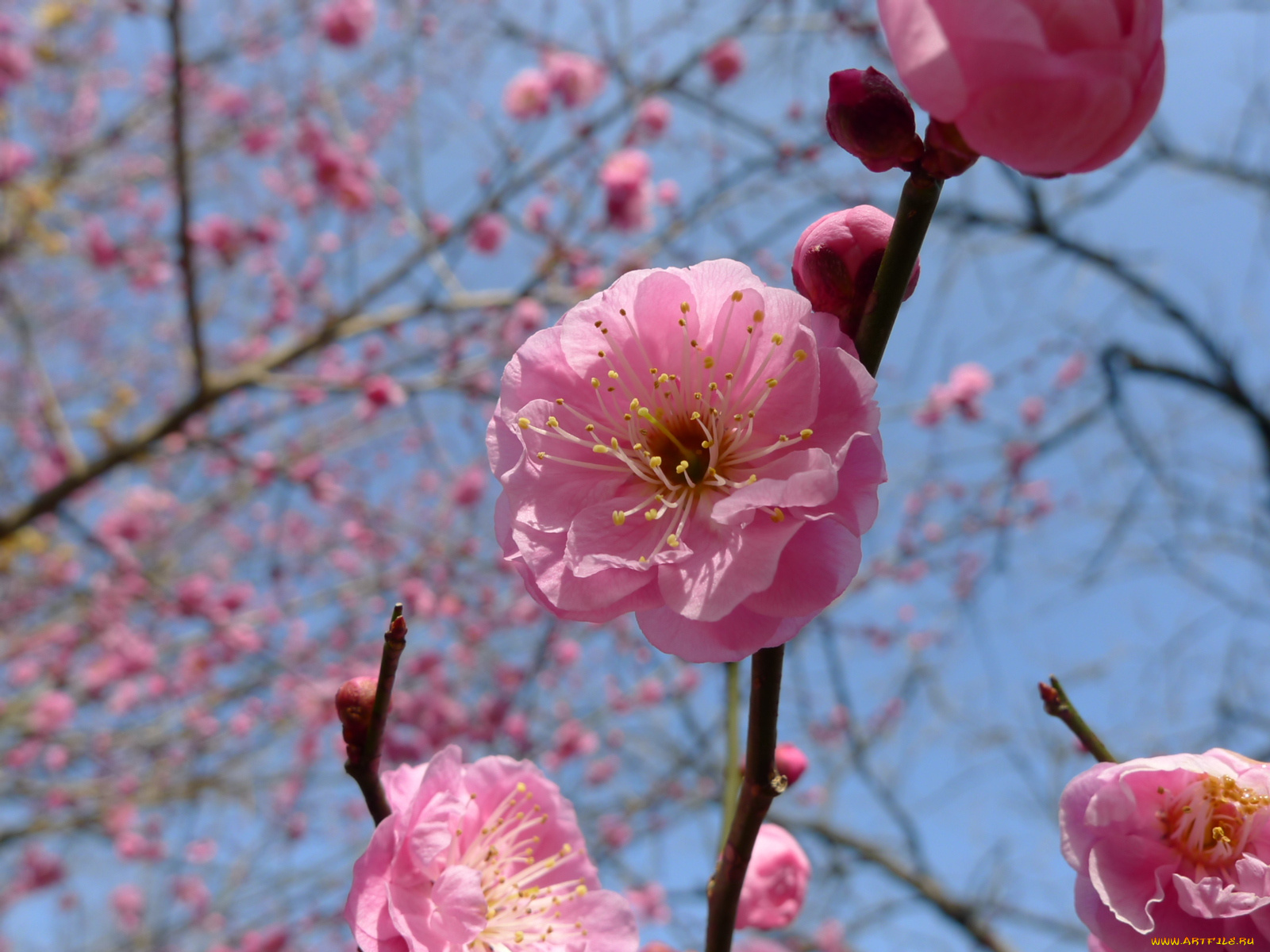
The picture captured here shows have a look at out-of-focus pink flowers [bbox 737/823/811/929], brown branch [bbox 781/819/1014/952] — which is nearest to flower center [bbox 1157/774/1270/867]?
out-of-focus pink flowers [bbox 737/823/811/929]

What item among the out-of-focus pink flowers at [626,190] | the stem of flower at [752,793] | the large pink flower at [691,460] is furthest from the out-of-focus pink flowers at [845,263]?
the out-of-focus pink flowers at [626,190]

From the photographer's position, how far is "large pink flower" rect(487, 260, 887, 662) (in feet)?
2.17

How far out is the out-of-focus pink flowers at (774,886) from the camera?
1077mm

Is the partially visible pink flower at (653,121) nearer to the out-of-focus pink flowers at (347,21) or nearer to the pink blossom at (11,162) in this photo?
the out-of-focus pink flowers at (347,21)

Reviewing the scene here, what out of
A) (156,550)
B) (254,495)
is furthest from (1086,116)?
(156,550)

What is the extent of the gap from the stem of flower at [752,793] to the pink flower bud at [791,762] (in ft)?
0.68

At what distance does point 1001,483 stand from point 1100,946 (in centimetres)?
444

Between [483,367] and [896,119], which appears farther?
[483,367]

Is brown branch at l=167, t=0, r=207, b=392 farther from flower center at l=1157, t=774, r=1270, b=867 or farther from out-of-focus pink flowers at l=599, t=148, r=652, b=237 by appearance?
flower center at l=1157, t=774, r=1270, b=867

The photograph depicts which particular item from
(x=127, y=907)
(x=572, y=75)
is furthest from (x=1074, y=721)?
(x=127, y=907)

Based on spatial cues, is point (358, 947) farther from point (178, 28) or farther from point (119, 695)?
point (119, 695)

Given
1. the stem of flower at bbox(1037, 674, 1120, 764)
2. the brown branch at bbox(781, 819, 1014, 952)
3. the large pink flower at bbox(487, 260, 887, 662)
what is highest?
the large pink flower at bbox(487, 260, 887, 662)

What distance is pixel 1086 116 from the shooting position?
511 millimetres

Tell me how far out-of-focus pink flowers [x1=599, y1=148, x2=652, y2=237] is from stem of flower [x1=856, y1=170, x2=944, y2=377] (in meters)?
3.20
